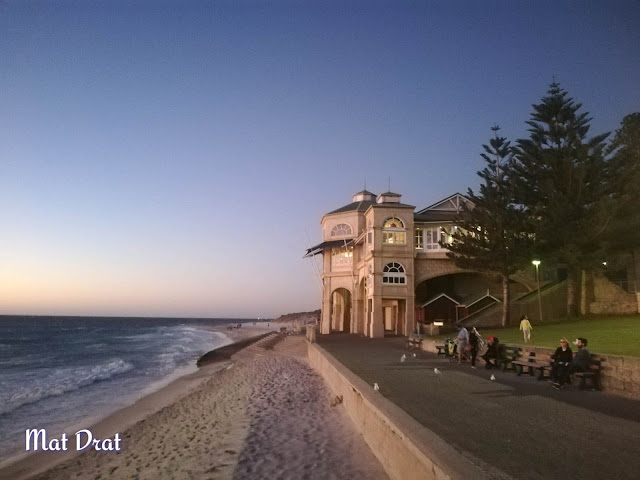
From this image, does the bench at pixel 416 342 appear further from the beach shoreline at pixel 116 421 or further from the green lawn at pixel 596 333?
the beach shoreline at pixel 116 421

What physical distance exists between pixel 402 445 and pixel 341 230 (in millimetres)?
28567

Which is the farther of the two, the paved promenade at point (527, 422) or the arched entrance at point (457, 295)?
the arched entrance at point (457, 295)

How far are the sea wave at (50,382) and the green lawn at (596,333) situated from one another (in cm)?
1795

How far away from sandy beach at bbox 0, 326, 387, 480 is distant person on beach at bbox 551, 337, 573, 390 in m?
4.63

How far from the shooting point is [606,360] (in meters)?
9.23

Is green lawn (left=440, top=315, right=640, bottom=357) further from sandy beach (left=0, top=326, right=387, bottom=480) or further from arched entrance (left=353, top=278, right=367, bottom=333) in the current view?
arched entrance (left=353, top=278, right=367, bottom=333)

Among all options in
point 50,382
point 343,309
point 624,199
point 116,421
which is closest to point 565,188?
point 624,199

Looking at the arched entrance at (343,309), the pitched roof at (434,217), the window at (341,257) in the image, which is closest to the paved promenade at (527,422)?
the pitched roof at (434,217)

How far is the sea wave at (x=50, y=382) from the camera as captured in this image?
16453 millimetres

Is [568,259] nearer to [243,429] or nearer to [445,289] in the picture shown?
[445,289]

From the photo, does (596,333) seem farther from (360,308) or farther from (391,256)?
(360,308)

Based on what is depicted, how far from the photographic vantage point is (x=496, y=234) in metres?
23.9

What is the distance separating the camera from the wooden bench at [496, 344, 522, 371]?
12523 millimetres

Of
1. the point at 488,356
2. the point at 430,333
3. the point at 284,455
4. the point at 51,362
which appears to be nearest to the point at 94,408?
the point at 284,455
